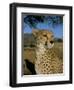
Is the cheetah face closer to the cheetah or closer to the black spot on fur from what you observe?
the cheetah

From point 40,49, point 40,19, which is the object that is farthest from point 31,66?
point 40,19

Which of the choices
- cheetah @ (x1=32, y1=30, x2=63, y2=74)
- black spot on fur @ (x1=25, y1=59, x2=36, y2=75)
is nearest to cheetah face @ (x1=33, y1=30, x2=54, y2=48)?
cheetah @ (x1=32, y1=30, x2=63, y2=74)

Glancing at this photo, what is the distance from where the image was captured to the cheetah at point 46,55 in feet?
5.19

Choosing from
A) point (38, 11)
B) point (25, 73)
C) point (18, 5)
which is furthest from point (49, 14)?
point (25, 73)

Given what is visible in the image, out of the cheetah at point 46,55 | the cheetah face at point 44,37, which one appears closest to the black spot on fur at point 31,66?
the cheetah at point 46,55

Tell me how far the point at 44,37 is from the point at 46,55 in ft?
0.33

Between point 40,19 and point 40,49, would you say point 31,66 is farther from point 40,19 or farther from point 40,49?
point 40,19

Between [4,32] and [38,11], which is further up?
[38,11]

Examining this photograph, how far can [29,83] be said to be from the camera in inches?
61.2

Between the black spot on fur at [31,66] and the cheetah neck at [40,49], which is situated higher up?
the cheetah neck at [40,49]

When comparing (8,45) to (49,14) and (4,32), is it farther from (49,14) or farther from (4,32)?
(49,14)

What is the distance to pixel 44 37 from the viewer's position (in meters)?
1.60

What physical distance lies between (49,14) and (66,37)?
0.17 metres

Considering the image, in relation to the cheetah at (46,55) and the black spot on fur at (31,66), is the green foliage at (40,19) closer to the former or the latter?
the cheetah at (46,55)
